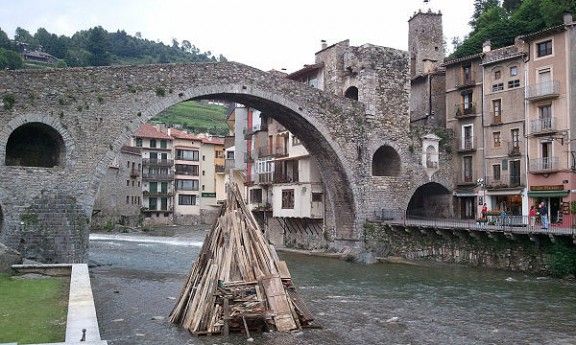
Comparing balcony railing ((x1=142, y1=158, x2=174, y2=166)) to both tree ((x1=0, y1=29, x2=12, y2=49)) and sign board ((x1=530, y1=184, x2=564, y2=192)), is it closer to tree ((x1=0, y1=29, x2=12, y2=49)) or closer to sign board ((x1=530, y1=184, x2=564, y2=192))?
tree ((x1=0, y1=29, x2=12, y2=49))

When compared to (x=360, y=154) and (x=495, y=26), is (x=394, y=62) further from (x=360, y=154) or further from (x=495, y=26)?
(x=495, y=26)

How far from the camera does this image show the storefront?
3181cm

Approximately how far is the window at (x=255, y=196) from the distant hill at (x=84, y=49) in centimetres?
4588

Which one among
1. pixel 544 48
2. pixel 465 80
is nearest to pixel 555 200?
pixel 544 48

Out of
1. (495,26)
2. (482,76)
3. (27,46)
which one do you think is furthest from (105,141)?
(27,46)

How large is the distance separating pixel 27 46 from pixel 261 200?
293 feet

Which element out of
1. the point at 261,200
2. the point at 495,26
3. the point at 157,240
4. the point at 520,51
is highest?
the point at 495,26

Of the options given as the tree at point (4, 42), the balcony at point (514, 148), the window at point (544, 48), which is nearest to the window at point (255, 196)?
the balcony at point (514, 148)

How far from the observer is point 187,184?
7838 cm

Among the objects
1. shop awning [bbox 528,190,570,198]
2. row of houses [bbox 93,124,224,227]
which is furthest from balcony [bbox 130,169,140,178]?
shop awning [bbox 528,190,570,198]

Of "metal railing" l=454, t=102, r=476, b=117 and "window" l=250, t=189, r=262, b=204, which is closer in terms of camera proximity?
"metal railing" l=454, t=102, r=476, b=117

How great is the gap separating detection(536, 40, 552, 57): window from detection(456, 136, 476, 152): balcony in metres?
7.17

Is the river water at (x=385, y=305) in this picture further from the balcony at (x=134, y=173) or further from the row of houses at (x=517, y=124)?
the balcony at (x=134, y=173)

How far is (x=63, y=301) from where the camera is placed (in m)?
14.1
